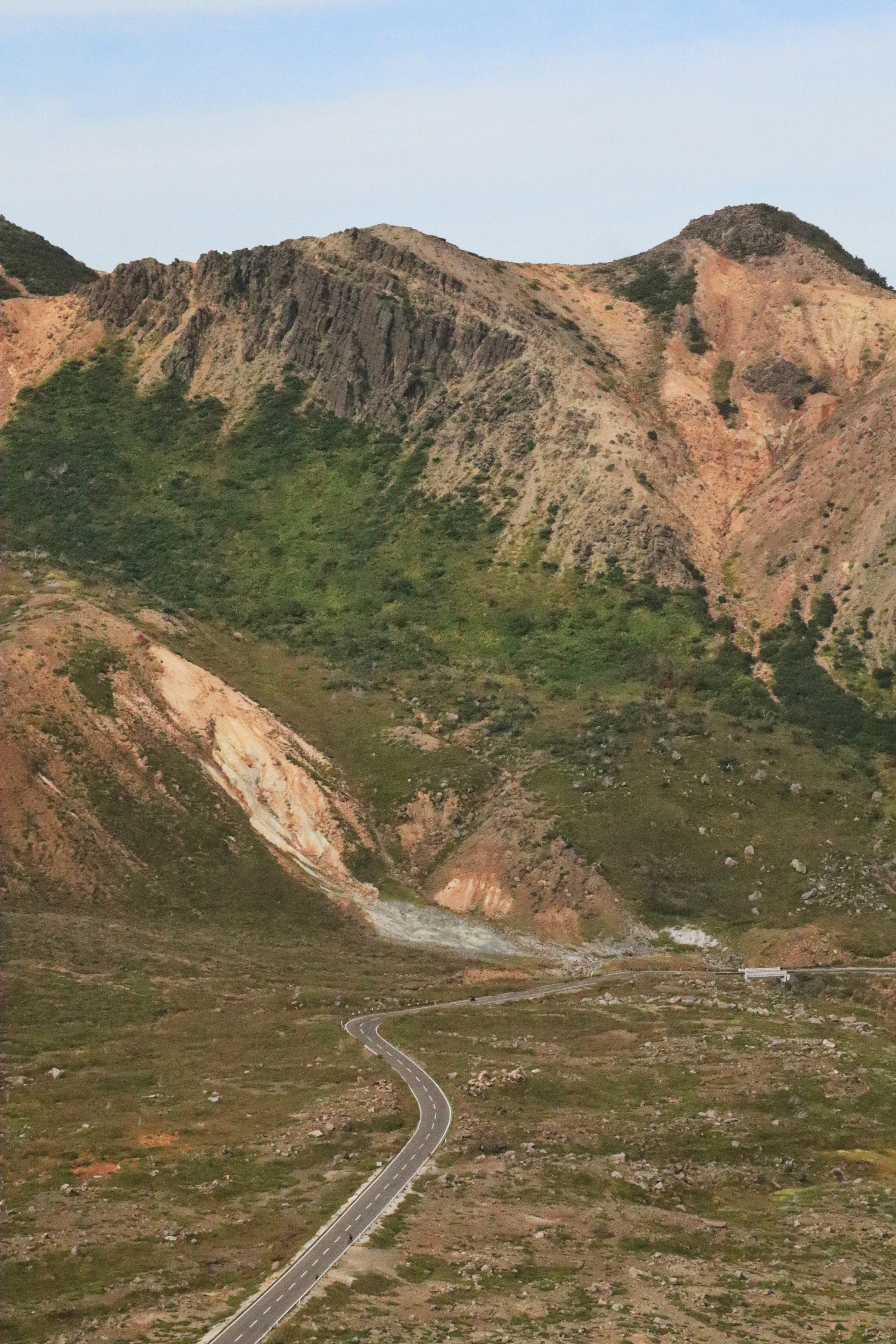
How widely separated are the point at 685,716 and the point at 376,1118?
67.3 metres

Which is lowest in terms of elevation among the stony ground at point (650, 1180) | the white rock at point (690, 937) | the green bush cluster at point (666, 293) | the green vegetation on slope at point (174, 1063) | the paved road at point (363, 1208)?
the green vegetation on slope at point (174, 1063)

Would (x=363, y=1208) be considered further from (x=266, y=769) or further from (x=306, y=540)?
(x=306, y=540)

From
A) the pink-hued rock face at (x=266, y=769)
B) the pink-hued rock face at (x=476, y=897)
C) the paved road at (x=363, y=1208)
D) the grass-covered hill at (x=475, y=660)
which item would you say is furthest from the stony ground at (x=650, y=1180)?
the pink-hued rock face at (x=266, y=769)

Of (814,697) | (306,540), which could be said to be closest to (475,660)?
(306,540)

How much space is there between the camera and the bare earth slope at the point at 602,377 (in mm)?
157375

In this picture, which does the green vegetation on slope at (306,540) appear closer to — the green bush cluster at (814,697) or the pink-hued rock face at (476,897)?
the green bush cluster at (814,697)

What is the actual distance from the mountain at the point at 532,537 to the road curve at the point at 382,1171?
11688mm

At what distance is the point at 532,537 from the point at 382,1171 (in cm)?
10068

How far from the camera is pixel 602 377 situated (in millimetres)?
178250

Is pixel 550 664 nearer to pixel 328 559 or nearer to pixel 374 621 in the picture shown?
pixel 374 621

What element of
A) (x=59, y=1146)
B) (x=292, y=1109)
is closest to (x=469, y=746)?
(x=292, y=1109)

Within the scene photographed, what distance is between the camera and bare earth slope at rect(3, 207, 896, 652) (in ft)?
516

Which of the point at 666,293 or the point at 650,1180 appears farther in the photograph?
the point at 666,293

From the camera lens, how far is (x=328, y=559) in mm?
162750
